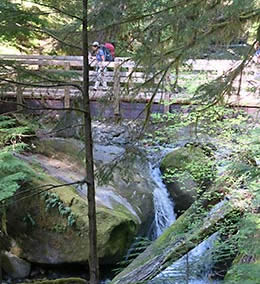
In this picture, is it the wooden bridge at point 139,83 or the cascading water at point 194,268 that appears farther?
the wooden bridge at point 139,83

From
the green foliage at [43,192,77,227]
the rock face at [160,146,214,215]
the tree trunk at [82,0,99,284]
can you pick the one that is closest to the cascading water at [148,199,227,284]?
the tree trunk at [82,0,99,284]

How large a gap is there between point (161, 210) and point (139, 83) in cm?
400

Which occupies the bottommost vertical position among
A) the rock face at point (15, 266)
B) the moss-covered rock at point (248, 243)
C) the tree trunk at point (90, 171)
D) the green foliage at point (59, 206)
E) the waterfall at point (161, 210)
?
the rock face at point (15, 266)

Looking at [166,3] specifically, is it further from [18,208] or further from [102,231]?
[18,208]

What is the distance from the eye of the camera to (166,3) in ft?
12.0

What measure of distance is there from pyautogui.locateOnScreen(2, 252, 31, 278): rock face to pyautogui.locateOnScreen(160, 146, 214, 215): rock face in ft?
9.29

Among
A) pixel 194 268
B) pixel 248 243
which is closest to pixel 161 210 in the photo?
pixel 248 243

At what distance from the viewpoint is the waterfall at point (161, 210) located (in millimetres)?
7452

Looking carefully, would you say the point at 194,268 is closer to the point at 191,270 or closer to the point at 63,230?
the point at 191,270

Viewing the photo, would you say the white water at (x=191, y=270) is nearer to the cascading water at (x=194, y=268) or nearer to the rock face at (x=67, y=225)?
the cascading water at (x=194, y=268)

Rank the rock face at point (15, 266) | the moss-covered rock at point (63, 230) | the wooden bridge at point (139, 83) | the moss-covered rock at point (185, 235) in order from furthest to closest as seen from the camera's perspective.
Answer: the rock face at point (15, 266) → the moss-covered rock at point (63, 230) → the moss-covered rock at point (185, 235) → the wooden bridge at point (139, 83)

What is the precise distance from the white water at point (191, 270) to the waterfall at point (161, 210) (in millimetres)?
1260

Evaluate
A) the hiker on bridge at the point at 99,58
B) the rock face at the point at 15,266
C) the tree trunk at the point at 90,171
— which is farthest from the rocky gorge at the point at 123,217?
the tree trunk at the point at 90,171

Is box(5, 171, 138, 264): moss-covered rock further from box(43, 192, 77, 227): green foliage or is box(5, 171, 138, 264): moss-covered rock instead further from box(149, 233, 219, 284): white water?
box(149, 233, 219, 284): white water
